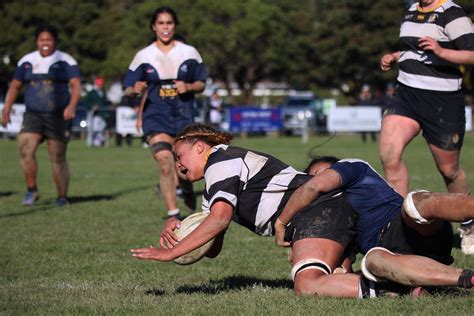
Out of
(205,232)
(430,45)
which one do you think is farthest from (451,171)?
(205,232)

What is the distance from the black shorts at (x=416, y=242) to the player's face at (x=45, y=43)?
734 centimetres

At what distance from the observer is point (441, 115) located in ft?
26.5

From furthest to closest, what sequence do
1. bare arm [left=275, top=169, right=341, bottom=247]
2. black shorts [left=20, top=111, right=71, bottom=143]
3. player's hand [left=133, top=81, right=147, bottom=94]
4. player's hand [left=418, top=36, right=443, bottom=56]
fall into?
1. black shorts [left=20, top=111, right=71, bottom=143]
2. player's hand [left=133, top=81, right=147, bottom=94]
3. player's hand [left=418, top=36, right=443, bottom=56]
4. bare arm [left=275, top=169, right=341, bottom=247]

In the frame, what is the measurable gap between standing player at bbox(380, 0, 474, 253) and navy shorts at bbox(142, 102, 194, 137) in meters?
2.98

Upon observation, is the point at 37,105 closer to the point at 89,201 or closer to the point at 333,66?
the point at 89,201

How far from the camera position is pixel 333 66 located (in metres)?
59.7

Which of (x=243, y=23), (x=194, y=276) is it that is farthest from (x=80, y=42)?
(x=194, y=276)

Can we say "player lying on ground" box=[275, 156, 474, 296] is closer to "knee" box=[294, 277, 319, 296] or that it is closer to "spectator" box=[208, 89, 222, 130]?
"knee" box=[294, 277, 319, 296]

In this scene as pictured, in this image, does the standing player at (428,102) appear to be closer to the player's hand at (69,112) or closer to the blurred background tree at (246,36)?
the player's hand at (69,112)

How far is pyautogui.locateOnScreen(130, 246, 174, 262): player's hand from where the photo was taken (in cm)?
530

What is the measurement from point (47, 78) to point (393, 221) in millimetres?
7303

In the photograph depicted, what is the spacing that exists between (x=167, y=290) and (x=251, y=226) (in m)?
0.84

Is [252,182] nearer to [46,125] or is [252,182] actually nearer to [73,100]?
[73,100]

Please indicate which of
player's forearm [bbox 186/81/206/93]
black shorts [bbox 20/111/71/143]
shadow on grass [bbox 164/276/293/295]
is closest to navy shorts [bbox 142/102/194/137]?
player's forearm [bbox 186/81/206/93]
